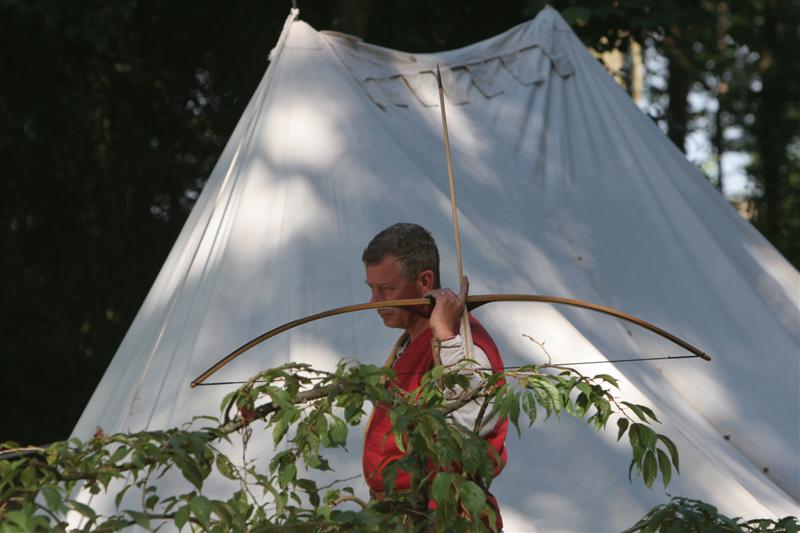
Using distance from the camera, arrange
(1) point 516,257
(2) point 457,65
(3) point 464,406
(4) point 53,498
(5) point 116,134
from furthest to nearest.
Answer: (5) point 116,134 → (2) point 457,65 → (1) point 516,257 → (3) point 464,406 → (4) point 53,498

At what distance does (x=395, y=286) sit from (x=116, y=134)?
18.0 feet

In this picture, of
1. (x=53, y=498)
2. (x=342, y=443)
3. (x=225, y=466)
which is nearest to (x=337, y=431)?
(x=342, y=443)

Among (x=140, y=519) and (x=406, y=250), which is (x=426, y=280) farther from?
(x=140, y=519)

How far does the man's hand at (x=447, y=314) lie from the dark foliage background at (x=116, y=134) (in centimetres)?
439

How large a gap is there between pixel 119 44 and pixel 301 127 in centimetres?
372

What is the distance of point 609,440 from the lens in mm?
3105

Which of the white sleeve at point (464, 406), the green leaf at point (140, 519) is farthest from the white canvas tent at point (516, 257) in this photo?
the green leaf at point (140, 519)

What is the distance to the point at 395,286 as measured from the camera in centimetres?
226

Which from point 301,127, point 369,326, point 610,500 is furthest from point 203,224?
point 610,500

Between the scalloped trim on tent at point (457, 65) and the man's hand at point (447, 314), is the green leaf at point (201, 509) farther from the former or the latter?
the scalloped trim on tent at point (457, 65)

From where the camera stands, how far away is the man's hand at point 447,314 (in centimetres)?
199

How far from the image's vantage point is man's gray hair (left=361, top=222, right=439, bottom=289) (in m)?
2.26

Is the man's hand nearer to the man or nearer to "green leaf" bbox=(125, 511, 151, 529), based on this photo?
the man

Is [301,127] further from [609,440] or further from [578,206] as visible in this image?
[609,440]
